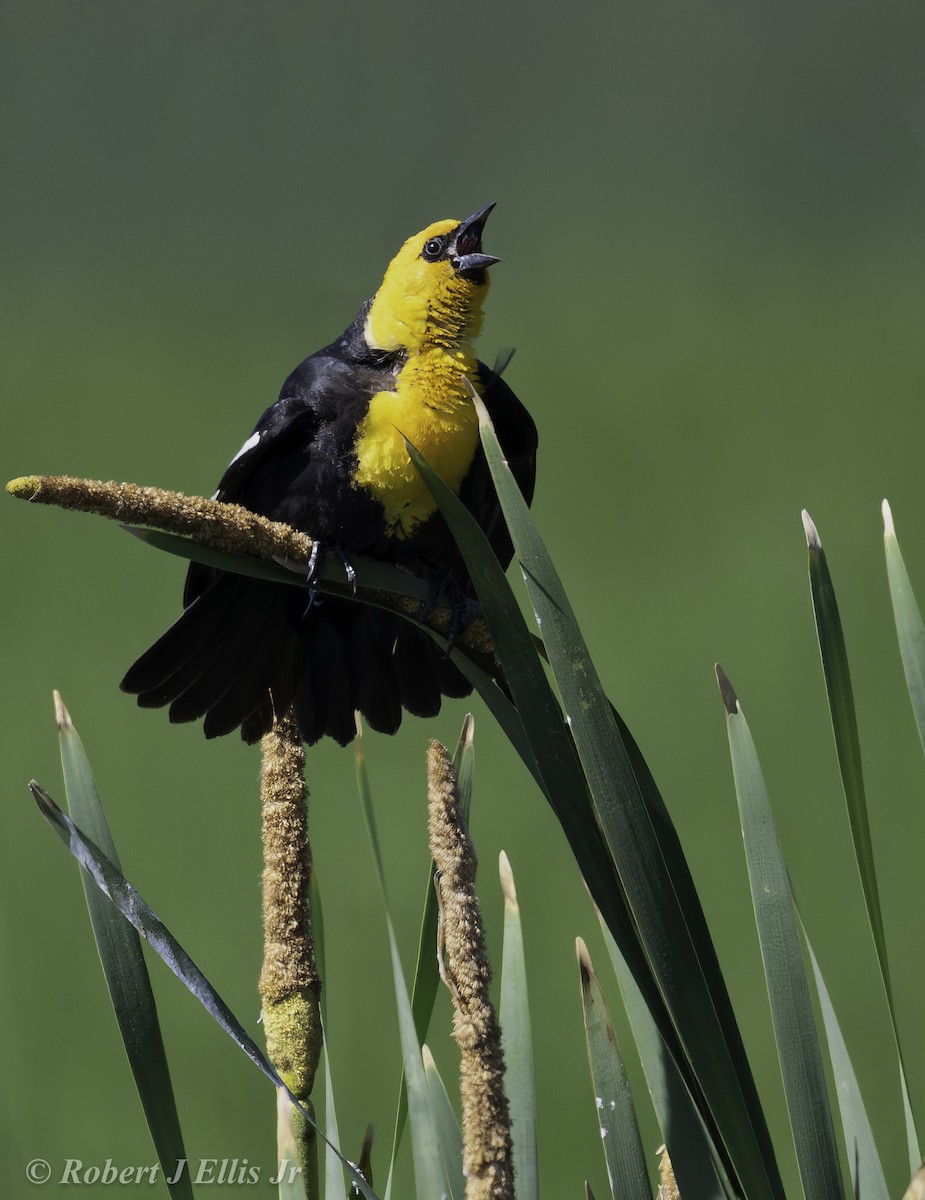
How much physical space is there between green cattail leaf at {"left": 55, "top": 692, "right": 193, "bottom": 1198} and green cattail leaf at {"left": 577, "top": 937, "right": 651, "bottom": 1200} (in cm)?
19

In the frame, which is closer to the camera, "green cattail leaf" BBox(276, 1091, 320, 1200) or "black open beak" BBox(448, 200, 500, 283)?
"green cattail leaf" BBox(276, 1091, 320, 1200)

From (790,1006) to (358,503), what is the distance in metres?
0.59

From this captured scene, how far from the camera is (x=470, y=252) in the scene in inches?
41.7

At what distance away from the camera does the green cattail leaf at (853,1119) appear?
517 millimetres

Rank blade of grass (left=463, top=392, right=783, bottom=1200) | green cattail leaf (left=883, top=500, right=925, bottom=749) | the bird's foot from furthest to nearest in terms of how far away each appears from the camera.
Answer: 1. the bird's foot
2. green cattail leaf (left=883, top=500, right=925, bottom=749)
3. blade of grass (left=463, top=392, right=783, bottom=1200)

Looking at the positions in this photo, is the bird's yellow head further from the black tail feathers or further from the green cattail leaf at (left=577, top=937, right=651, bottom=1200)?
the green cattail leaf at (left=577, top=937, right=651, bottom=1200)

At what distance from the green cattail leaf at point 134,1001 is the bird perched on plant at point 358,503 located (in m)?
0.37

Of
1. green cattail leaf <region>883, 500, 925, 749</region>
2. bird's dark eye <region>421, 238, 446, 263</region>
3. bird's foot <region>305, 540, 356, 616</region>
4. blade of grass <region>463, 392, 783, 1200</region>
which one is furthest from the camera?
bird's dark eye <region>421, 238, 446, 263</region>

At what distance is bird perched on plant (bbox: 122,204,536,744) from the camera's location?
3.08 ft

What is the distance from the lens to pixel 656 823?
47 centimetres

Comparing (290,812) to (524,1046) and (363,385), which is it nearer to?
(524,1046)

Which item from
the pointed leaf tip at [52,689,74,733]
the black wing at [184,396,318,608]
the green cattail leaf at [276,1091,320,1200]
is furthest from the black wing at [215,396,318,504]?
the green cattail leaf at [276,1091,320,1200]

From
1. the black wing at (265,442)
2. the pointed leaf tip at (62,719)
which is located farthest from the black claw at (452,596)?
the pointed leaf tip at (62,719)

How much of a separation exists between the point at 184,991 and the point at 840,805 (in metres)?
1.19
